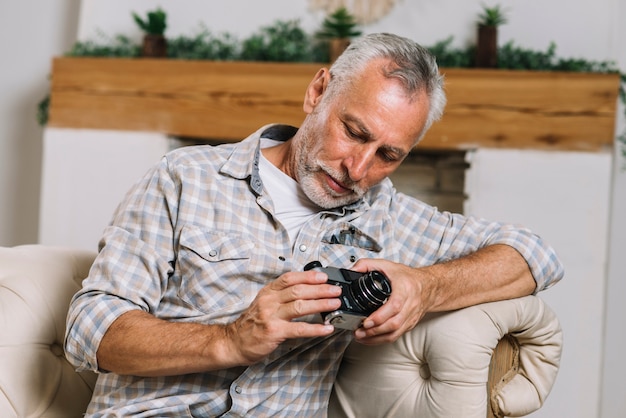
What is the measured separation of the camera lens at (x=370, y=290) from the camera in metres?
1.19

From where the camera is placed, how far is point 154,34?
2.84 m

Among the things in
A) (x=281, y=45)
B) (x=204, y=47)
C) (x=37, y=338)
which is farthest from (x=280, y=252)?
(x=204, y=47)

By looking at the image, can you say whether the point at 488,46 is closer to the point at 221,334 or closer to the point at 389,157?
the point at 389,157

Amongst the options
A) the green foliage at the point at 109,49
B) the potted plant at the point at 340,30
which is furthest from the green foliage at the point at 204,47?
the potted plant at the point at 340,30

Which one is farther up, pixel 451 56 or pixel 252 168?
pixel 451 56

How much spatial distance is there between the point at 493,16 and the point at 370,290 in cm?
155

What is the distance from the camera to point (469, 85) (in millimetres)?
2502

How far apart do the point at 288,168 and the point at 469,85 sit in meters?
1.12

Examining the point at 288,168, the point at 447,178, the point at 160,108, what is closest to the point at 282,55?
the point at 160,108

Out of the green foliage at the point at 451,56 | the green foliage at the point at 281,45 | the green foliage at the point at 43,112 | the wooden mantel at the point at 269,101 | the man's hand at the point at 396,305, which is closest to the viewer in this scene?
the man's hand at the point at 396,305

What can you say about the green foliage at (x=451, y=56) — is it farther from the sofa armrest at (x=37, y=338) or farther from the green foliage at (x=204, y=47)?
the sofa armrest at (x=37, y=338)

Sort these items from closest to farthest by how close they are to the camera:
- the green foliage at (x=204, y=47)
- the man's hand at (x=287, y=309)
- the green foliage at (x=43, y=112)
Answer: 1. the man's hand at (x=287, y=309)
2. the green foliage at (x=204, y=47)
3. the green foliage at (x=43, y=112)

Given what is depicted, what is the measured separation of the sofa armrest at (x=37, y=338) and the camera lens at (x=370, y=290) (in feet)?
2.00

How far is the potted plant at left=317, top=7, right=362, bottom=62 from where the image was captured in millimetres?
2633
